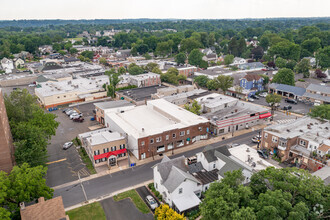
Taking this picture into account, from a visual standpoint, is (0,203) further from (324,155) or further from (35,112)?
(324,155)

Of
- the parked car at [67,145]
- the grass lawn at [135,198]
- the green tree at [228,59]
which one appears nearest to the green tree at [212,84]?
the green tree at [228,59]

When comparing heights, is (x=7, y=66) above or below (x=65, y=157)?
above

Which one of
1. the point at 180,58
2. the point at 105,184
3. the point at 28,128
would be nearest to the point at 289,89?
the point at 180,58

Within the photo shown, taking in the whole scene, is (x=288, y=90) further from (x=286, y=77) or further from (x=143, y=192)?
(x=143, y=192)

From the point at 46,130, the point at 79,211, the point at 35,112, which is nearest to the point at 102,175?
the point at 79,211

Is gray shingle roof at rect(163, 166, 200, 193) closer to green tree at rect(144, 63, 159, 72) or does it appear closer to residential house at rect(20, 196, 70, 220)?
residential house at rect(20, 196, 70, 220)

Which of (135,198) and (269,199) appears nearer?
(269,199)

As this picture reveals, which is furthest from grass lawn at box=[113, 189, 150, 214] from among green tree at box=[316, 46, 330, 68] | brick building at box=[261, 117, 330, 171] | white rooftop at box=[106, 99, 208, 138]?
green tree at box=[316, 46, 330, 68]
